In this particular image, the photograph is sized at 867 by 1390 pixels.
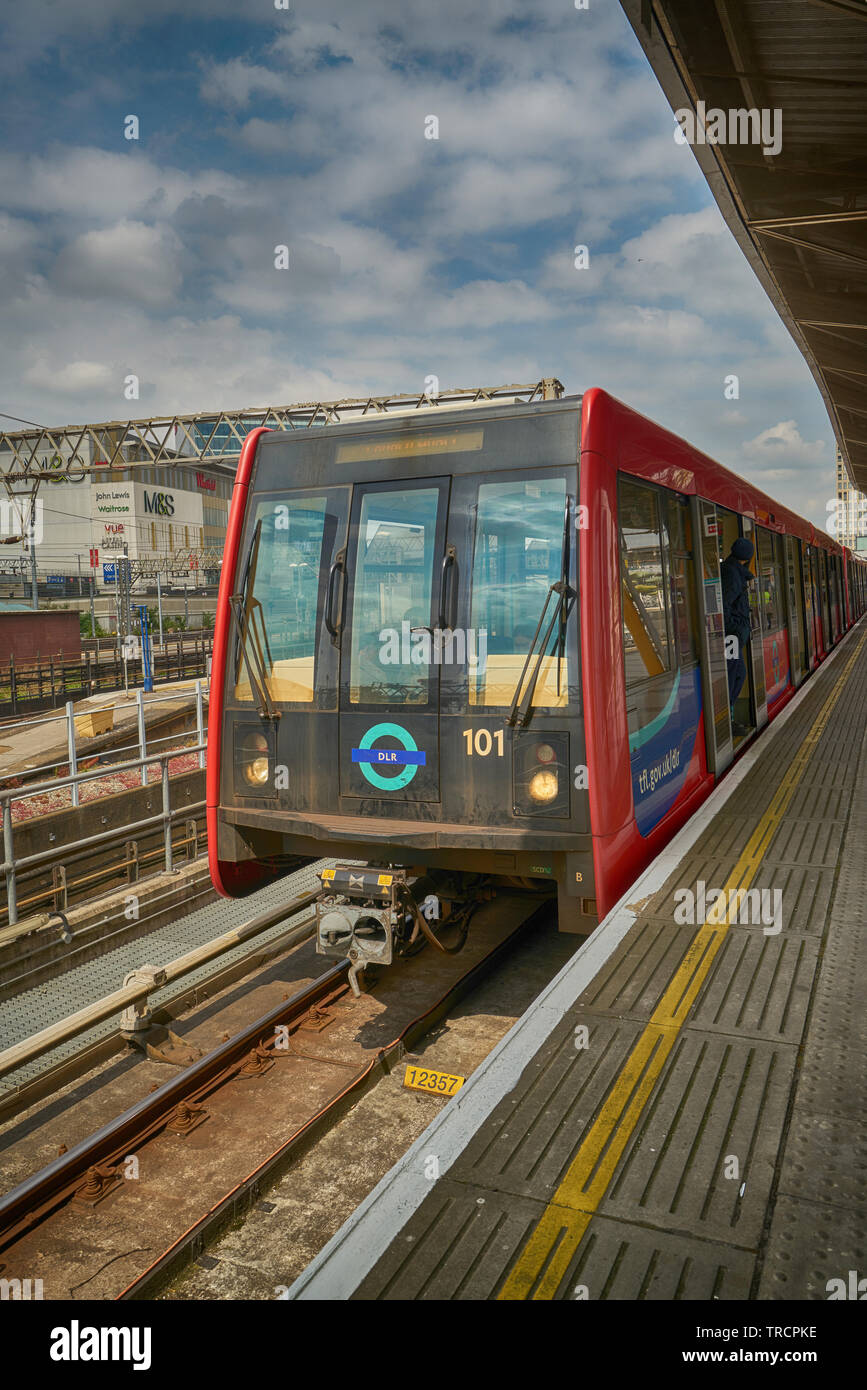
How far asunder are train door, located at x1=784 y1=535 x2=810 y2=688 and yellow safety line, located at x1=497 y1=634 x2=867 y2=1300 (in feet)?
31.6

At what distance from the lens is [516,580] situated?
5.21 metres

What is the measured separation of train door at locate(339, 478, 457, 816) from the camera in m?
5.37

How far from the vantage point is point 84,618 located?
53281 millimetres

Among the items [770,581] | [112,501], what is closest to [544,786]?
[770,581]

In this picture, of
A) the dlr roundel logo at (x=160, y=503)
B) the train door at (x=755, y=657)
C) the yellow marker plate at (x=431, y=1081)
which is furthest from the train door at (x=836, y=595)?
the dlr roundel logo at (x=160, y=503)

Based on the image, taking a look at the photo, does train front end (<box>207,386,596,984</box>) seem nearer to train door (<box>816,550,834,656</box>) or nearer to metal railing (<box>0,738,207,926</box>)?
metal railing (<box>0,738,207,926</box>)

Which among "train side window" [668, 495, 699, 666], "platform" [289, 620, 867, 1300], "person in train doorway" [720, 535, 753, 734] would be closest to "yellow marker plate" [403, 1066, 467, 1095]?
"platform" [289, 620, 867, 1300]

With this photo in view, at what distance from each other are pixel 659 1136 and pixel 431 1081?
273 cm

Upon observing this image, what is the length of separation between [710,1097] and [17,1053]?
12.6 feet

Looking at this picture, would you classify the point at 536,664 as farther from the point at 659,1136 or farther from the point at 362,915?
the point at 659,1136

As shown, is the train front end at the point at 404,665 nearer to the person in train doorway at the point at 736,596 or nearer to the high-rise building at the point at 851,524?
the person in train doorway at the point at 736,596

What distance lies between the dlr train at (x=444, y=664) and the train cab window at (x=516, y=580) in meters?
0.01

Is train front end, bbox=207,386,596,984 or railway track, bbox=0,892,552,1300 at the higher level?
train front end, bbox=207,386,596,984

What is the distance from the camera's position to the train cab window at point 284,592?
18.7 feet
